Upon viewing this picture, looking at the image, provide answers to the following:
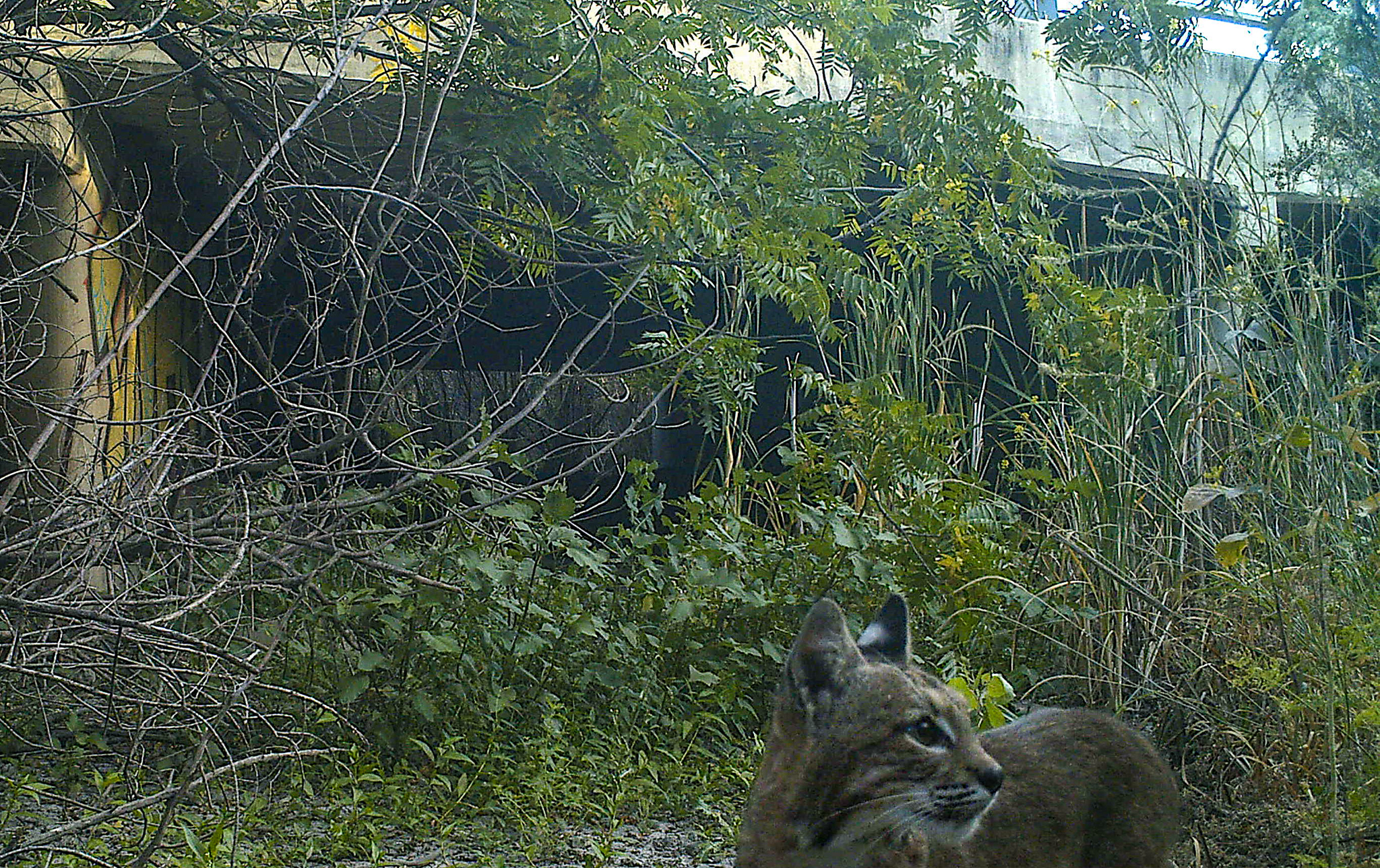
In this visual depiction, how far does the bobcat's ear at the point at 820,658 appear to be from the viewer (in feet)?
7.63

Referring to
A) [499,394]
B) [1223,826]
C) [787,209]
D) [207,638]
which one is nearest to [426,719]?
[207,638]

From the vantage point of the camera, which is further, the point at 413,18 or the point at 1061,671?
the point at 1061,671

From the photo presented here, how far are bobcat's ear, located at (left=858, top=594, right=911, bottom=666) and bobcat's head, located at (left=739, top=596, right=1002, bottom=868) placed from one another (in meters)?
0.13

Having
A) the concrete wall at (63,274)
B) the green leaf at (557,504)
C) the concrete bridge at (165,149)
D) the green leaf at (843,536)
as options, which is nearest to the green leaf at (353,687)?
the green leaf at (557,504)

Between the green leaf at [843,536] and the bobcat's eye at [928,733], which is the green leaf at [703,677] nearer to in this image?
the green leaf at [843,536]

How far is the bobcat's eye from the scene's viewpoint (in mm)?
2297

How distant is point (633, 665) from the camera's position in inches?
198

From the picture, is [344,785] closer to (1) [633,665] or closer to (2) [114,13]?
(1) [633,665]

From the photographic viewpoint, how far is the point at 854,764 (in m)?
2.27

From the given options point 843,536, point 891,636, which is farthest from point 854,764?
point 843,536

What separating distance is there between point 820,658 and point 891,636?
0.27m

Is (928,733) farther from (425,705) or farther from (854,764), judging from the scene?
(425,705)

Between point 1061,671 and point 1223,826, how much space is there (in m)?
1.18

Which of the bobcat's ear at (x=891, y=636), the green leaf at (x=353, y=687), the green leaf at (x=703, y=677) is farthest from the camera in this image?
the green leaf at (x=703, y=677)
